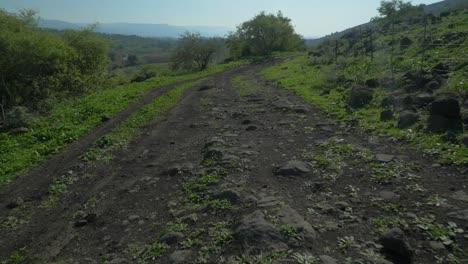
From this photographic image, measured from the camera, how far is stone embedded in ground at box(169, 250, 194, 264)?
5.73 m

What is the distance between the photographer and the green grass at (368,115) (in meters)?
8.81

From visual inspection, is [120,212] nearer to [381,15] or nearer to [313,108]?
[313,108]

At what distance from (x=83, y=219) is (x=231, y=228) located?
134 inches

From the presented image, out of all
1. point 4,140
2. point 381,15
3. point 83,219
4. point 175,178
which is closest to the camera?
point 83,219

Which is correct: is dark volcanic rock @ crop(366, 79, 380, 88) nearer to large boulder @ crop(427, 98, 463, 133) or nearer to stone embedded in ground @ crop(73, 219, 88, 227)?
large boulder @ crop(427, 98, 463, 133)

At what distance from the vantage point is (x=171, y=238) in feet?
20.9

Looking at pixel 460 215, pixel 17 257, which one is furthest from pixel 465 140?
pixel 17 257

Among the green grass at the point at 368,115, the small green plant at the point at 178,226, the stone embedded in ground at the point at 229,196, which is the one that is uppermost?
the green grass at the point at 368,115

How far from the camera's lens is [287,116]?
14.9 meters

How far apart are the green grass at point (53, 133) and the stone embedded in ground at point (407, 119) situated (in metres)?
12.1

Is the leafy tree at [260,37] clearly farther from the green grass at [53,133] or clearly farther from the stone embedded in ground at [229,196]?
the stone embedded in ground at [229,196]

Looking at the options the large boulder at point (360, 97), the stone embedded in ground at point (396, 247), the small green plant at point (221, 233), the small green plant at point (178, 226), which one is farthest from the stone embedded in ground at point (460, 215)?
the large boulder at point (360, 97)

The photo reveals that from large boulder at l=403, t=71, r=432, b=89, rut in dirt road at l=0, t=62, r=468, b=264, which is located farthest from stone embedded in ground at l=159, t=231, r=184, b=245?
large boulder at l=403, t=71, r=432, b=89

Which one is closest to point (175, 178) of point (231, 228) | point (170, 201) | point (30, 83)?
point (170, 201)
